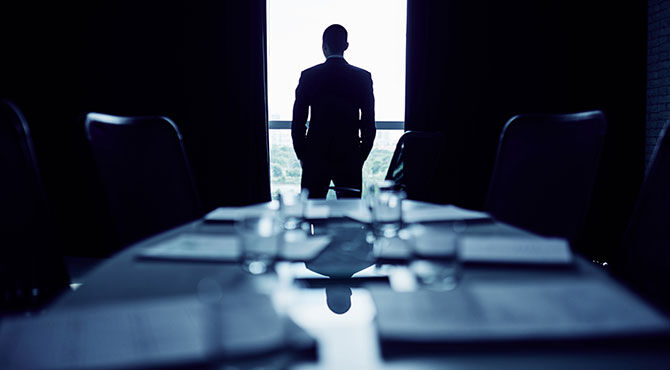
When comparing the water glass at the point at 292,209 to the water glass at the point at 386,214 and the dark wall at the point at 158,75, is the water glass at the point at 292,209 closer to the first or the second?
the water glass at the point at 386,214

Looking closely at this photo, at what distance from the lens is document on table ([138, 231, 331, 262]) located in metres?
0.94

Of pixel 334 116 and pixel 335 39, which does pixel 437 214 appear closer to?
pixel 334 116

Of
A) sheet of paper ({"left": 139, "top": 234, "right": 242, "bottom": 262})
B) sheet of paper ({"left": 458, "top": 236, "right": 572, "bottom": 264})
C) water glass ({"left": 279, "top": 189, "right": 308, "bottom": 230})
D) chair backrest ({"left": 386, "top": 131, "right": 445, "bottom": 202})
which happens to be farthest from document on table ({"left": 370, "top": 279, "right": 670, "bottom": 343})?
chair backrest ({"left": 386, "top": 131, "right": 445, "bottom": 202})

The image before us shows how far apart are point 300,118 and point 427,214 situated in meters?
1.90

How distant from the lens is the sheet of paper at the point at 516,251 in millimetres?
871

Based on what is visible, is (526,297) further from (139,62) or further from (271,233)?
(139,62)

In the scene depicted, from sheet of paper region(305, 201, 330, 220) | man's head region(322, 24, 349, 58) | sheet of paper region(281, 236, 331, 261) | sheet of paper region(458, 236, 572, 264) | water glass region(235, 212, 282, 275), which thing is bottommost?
sheet of paper region(305, 201, 330, 220)

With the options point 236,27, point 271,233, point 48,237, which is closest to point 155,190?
point 48,237

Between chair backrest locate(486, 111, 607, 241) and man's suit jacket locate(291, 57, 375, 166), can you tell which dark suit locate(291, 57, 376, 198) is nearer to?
man's suit jacket locate(291, 57, 375, 166)

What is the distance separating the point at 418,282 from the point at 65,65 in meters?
4.25

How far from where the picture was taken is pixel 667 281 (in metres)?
1.09

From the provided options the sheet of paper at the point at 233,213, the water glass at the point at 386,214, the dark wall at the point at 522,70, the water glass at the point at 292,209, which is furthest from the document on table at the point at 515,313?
the dark wall at the point at 522,70

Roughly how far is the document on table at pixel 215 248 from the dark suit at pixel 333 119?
6.23 ft

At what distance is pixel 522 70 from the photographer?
392 cm
